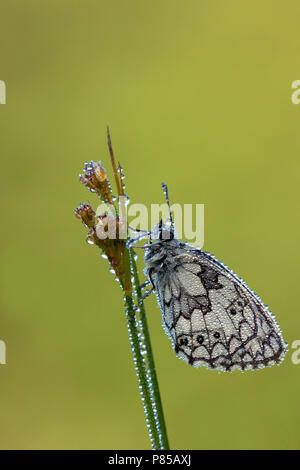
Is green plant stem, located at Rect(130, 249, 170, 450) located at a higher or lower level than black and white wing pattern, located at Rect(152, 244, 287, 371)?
lower

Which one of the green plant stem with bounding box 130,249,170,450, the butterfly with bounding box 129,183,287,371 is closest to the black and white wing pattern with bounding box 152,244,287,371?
the butterfly with bounding box 129,183,287,371

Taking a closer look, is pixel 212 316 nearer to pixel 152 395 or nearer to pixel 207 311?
pixel 207 311

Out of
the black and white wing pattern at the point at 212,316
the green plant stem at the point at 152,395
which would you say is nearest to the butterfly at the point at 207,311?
the black and white wing pattern at the point at 212,316

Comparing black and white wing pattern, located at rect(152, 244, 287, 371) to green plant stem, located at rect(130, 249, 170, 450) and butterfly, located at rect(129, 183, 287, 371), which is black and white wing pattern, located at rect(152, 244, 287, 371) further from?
green plant stem, located at rect(130, 249, 170, 450)

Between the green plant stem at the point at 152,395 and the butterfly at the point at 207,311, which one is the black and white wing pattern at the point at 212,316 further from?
the green plant stem at the point at 152,395

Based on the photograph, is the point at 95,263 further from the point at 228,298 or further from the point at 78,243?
the point at 228,298

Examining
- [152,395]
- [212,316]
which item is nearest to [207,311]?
[212,316]

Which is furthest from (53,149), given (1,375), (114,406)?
(114,406)
